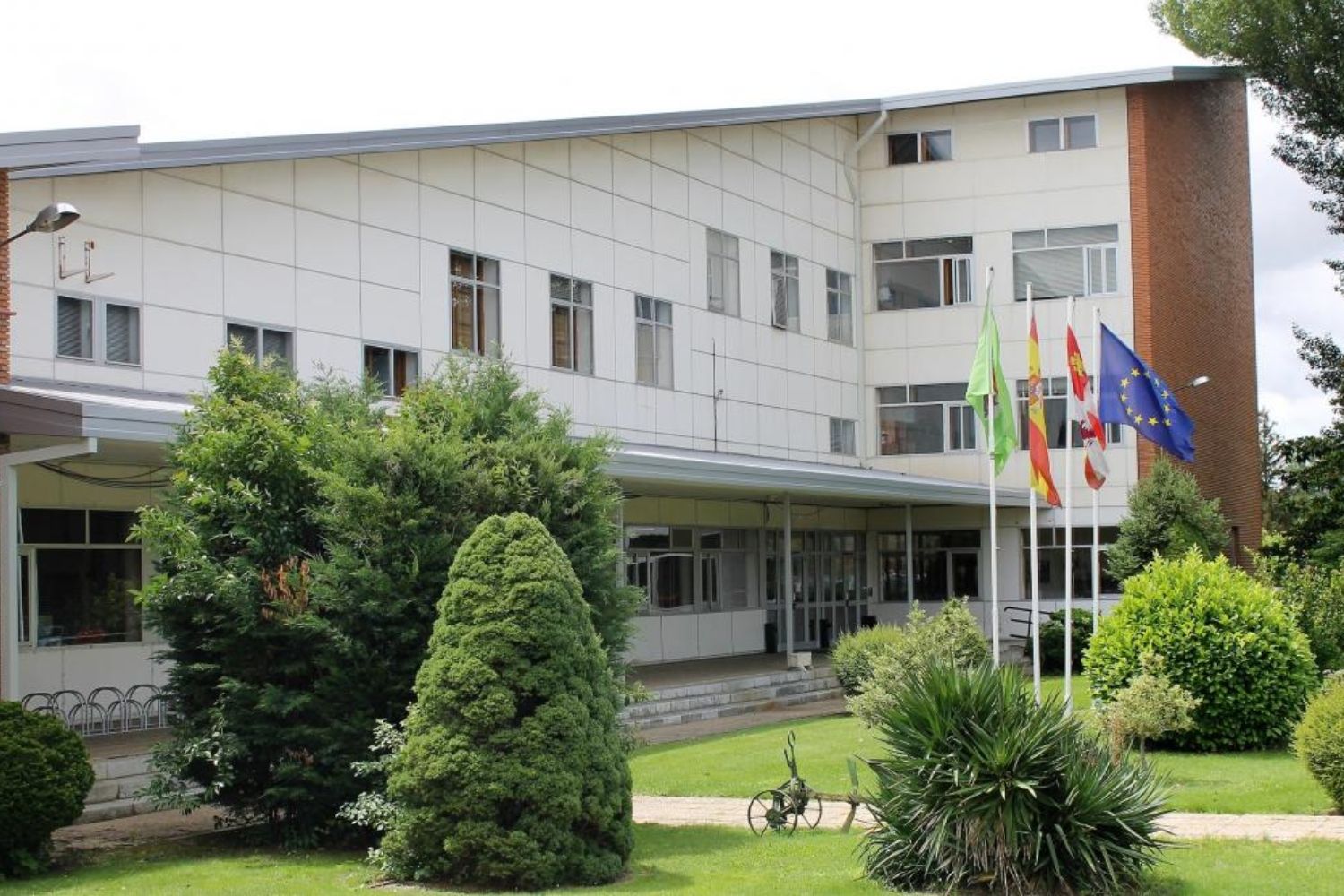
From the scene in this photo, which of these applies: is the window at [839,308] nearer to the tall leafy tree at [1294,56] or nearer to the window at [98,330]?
the tall leafy tree at [1294,56]

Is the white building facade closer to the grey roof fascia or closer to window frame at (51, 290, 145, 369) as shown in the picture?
window frame at (51, 290, 145, 369)

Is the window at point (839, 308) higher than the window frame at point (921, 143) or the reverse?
the reverse

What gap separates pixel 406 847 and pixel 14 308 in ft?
34.4

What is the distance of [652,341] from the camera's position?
103 ft

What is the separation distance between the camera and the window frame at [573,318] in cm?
2847

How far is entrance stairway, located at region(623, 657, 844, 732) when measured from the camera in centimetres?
2453

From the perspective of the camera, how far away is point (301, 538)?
14227mm

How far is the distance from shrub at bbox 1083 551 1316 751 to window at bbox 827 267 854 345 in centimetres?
1915

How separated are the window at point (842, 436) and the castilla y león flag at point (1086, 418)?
1594 centimetres

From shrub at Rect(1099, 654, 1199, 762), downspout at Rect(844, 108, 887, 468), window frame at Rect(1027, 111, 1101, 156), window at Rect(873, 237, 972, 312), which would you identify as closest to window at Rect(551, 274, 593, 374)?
downspout at Rect(844, 108, 887, 468)

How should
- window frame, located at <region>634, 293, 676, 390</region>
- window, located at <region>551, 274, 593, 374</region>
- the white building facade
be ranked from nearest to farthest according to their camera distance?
1. the white building facade
2. window, located at <region>551, 274, 593, 374</region>
3. window frame, located at <region>634, 293, 676, 390</region>

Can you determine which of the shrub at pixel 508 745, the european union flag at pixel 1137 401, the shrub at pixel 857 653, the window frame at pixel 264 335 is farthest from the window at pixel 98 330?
the european union flag at pixel 1137 401

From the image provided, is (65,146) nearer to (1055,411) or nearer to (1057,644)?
(1057,644)

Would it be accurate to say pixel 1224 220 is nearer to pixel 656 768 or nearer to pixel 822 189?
pixel 822 189
